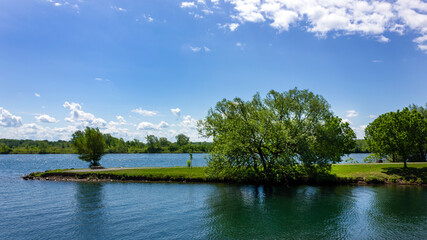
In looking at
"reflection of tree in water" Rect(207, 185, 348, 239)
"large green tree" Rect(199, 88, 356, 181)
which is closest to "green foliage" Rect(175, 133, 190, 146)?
"large green tree" Rect(199, 88, 356, 181)

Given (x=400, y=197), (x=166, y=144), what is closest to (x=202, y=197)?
(x=400, y=197)

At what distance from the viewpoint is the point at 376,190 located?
108 ft

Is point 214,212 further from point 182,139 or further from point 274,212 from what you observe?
point 182,139

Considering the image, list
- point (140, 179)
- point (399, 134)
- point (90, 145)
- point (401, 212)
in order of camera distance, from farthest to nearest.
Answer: point (90, 145) < point (140, 179) < point (399, 134) < point (401, 212)

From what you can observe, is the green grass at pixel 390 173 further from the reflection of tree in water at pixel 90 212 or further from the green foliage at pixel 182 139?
the green foliage at pixel 182 139

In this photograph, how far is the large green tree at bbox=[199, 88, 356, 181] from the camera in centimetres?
3434

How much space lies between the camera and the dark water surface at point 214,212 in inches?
717

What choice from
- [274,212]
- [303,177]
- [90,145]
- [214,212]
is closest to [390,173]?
[303,177]

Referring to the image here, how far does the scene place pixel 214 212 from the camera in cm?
2345

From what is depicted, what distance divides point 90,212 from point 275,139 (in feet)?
79.0

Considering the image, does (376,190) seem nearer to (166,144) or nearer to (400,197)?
(400,197)

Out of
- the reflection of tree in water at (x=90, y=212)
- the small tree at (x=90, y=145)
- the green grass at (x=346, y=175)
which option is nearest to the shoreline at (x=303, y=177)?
the green grass at (x=346, y=175)

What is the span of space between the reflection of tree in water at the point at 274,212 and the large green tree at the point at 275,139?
10.8 feet

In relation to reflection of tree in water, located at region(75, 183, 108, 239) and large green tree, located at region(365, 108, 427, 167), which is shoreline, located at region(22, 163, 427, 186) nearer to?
large green tree, located at region(365, 108, 427, 167)
